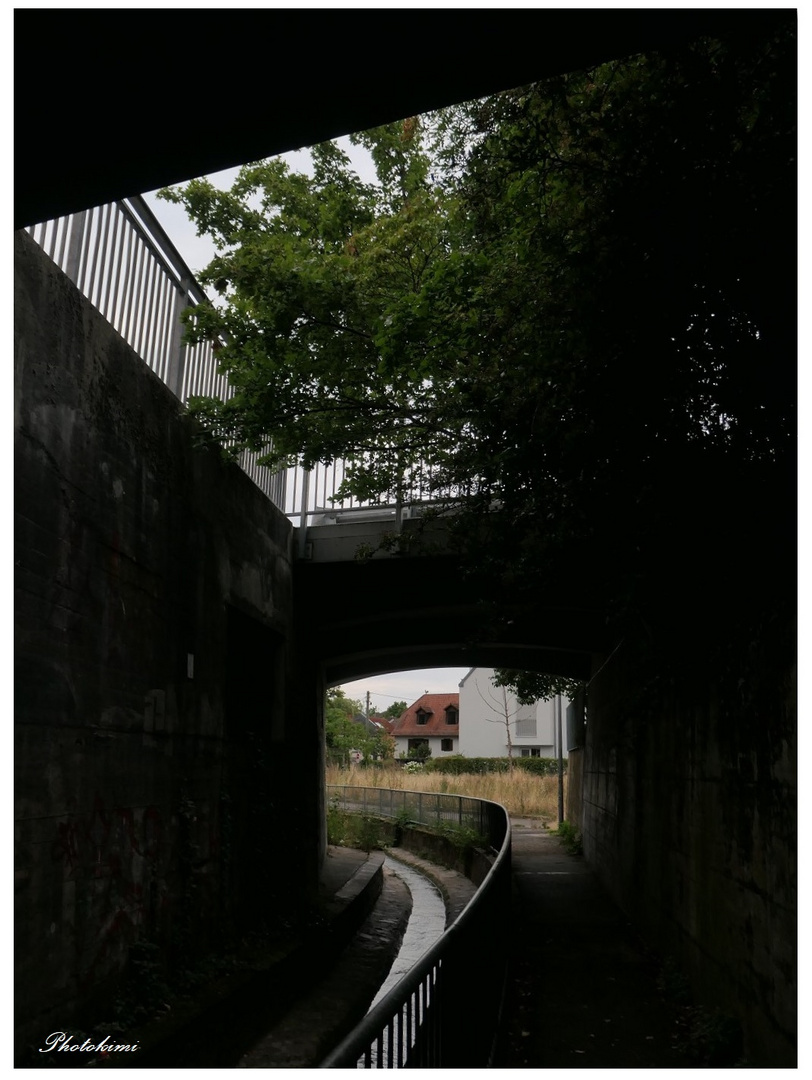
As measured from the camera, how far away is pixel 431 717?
236 feet

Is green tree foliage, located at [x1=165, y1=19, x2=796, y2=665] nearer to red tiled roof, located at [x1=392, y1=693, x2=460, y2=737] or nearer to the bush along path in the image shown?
the bush along path

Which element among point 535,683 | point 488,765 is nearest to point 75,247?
point 535,683

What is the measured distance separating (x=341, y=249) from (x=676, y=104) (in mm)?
6655

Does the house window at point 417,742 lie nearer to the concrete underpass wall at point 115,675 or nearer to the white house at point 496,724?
the white house at point 496,724

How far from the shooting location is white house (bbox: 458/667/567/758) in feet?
196

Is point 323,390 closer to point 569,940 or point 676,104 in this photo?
point 676,104

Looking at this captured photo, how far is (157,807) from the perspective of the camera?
26.4ft

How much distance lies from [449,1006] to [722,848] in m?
2.72

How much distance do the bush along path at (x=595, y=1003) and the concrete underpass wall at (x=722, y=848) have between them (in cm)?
24

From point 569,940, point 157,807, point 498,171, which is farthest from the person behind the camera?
point 569,940

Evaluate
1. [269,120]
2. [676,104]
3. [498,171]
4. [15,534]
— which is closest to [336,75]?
[269,120]

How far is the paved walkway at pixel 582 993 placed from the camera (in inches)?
234

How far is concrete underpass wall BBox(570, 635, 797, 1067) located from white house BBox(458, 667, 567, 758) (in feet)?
163

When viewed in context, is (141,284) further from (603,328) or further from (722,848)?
(722,848)
